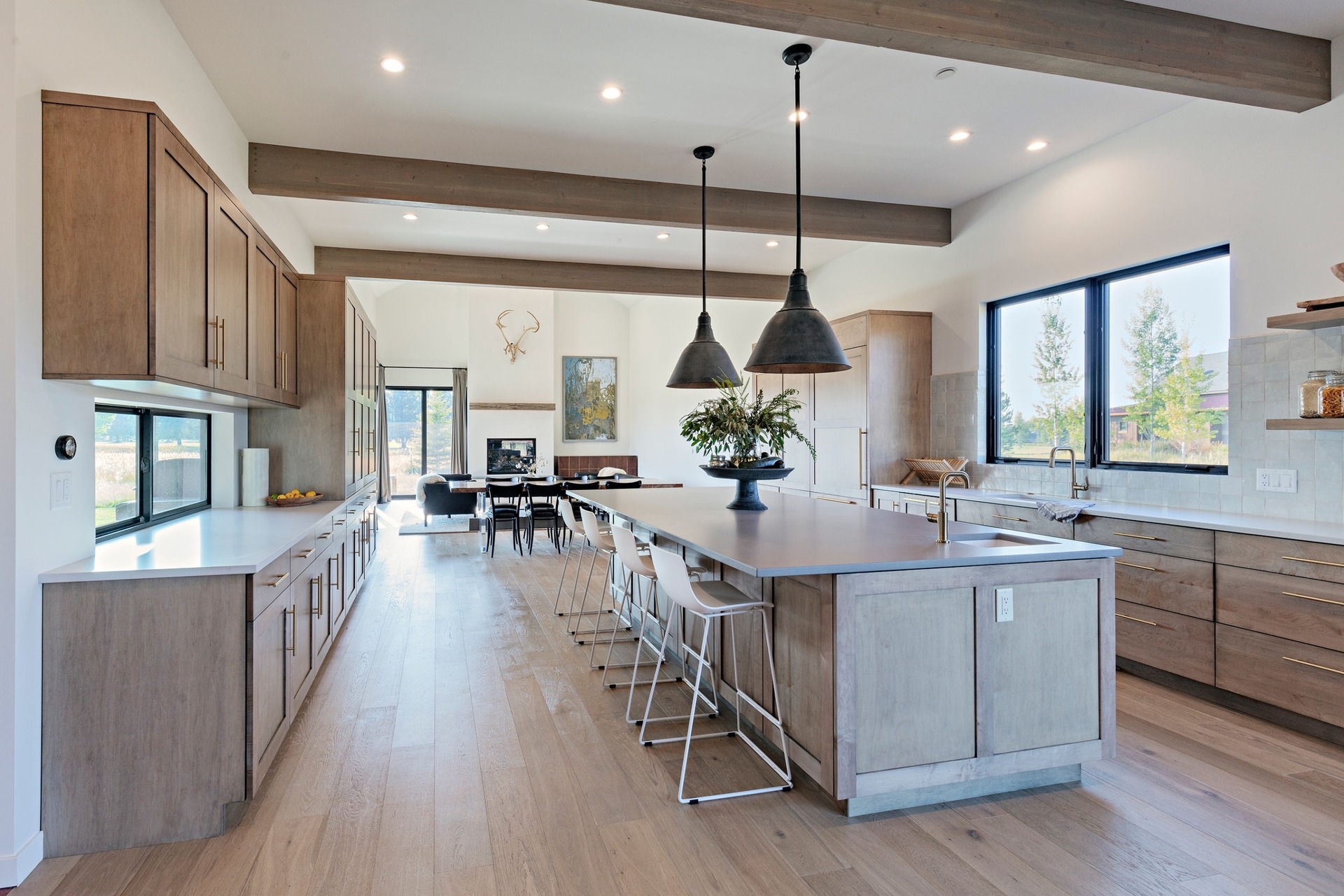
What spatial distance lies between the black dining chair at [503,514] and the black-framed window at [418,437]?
4.57 meters

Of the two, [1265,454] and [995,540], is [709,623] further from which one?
[1265,454]

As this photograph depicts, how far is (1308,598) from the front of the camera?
288 centimetres

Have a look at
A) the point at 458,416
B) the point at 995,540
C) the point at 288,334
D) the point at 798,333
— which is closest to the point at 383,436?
the point at 458,416

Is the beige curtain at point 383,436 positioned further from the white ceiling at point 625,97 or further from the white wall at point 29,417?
the white wall at point 29,417

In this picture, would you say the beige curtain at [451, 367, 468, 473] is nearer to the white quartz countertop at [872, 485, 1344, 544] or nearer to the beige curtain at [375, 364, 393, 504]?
the beige curtain at [375, 364, 393, 504]

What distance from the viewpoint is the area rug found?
9.42 meters

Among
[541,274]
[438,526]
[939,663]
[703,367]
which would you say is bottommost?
[438,526]

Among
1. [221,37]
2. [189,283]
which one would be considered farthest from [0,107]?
[221,37]

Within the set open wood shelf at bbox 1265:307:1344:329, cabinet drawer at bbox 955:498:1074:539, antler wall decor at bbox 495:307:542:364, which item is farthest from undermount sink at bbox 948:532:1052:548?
antler wall decor at bbox 495:307:542:364

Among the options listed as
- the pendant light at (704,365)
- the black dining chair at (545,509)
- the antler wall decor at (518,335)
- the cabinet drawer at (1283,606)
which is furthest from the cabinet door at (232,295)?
the antler wall decor at (518,335)

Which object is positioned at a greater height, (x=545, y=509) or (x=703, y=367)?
(x=703, y=367)

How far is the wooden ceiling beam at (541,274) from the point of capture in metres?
6.94

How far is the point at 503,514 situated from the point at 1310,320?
262 inches

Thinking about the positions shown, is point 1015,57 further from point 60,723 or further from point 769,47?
point 60,723
